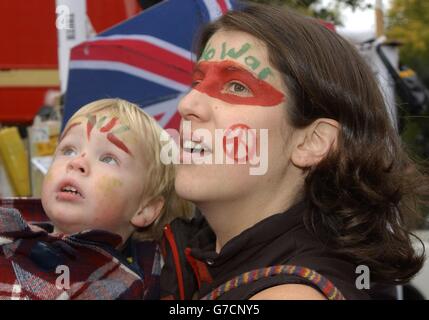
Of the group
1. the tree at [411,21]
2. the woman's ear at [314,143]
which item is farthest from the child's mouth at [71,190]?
the tree at [411,21]

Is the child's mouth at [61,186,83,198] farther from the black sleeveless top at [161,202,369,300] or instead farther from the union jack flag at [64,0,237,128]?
the union jack flag at [64,0,237,128]

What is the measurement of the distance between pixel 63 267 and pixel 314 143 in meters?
0.70

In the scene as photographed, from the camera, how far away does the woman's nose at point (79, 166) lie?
1783 mm

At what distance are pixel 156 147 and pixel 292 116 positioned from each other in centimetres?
58

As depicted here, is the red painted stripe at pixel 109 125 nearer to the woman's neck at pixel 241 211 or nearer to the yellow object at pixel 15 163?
the woman's neck at pixel 241 211

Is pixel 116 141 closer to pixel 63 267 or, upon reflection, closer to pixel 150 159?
pixel 150 159

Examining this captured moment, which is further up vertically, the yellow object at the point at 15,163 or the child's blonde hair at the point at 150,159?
the child's blonde hair at the point at 150,159

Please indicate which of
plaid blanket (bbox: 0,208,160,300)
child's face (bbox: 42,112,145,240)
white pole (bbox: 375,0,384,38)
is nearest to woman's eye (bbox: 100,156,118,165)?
child's face (bbox: 42,112,145,240)

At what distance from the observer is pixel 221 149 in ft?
4.83

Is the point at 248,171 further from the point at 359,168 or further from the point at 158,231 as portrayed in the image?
the point at 158,231

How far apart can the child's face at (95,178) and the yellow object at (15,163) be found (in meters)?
1.06

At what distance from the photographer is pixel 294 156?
1.55 metres

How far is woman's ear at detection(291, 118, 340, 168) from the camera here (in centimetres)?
155
